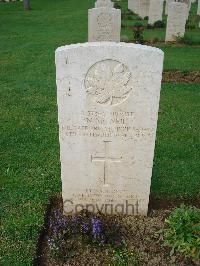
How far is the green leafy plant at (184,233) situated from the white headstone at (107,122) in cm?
50

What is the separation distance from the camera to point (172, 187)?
5.14 meters

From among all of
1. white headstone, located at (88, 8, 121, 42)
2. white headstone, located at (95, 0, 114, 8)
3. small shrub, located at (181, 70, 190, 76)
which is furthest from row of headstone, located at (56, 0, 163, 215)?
white headstone, located at (95, 0, 114, 8)

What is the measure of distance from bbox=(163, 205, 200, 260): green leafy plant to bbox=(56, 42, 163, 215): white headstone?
1.65 ft

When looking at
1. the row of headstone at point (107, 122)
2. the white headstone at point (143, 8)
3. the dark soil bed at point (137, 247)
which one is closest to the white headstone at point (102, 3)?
the white headstone at point (143, 8)

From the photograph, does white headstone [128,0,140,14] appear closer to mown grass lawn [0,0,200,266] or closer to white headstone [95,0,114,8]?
white headstone [95,0,114,8]

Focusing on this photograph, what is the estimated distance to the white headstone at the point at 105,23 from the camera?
11.7 meters

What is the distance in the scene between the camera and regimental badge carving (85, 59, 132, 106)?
3.70 metres

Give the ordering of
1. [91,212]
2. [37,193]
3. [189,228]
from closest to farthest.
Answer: [189,228], [91,212], [37,193]

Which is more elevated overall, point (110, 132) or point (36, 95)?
point (110, 132)

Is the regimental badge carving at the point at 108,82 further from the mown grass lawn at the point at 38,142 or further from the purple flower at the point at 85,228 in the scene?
the mown grass lawn at the point at 38,142

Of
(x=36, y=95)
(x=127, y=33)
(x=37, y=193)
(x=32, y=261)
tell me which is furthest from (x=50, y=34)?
(x=32, y=261)

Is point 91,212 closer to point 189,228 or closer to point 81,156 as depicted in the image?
point 81,156

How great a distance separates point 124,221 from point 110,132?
1100 millimetres

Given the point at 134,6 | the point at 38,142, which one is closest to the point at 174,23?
the point at 134,6
